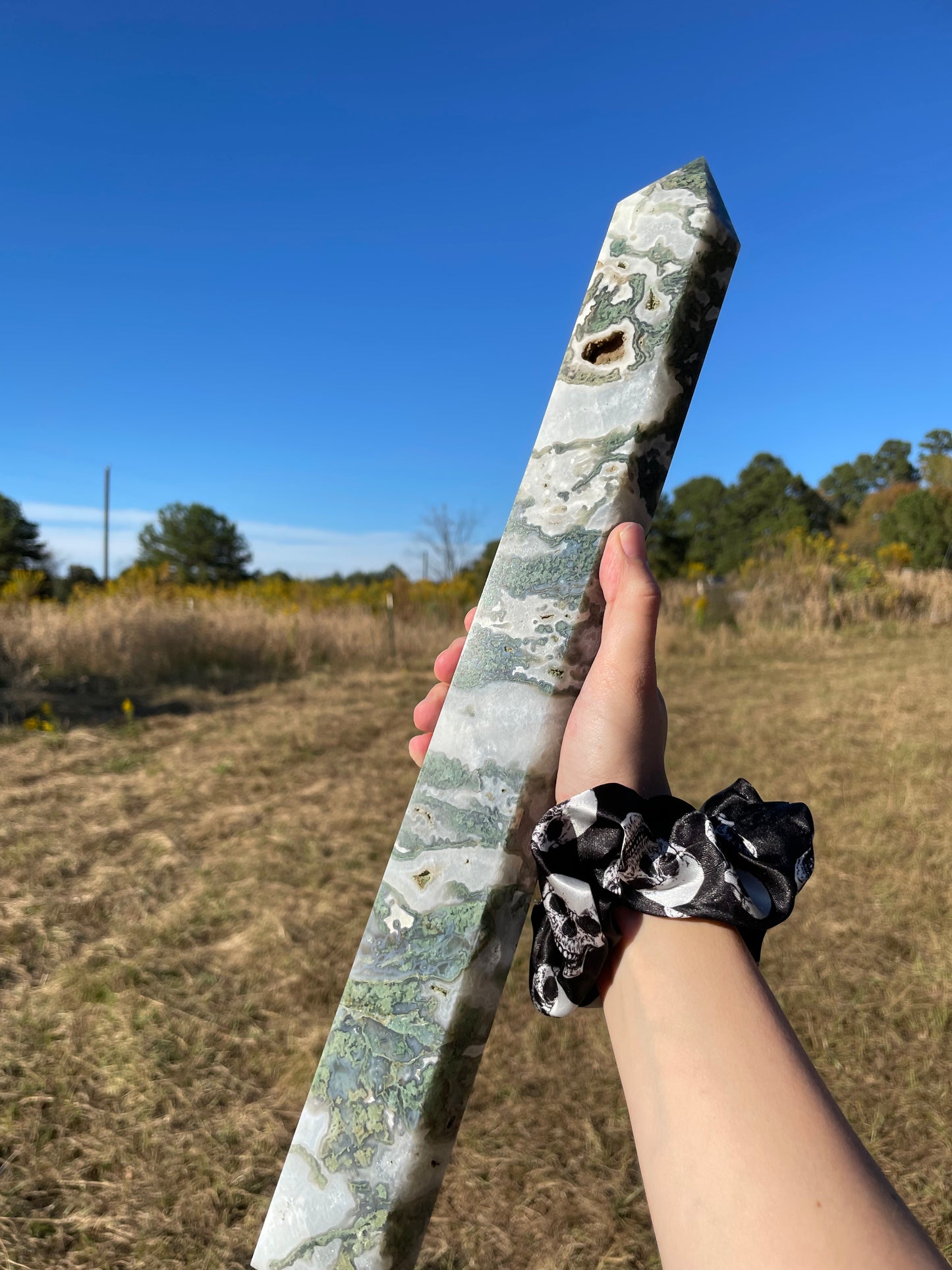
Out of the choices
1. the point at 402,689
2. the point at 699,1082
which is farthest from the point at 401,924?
the point at 402,689

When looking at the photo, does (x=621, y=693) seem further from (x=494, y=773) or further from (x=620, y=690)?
(x=494, y=773)

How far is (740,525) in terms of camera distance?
25031mm

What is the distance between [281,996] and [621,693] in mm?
2298

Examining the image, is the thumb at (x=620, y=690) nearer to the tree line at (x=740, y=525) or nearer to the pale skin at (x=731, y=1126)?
the pale skin at (x=731, y=1126)

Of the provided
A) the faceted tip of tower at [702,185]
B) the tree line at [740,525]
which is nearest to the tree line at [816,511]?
the tree line at [740,525]

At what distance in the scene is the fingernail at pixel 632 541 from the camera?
802mm

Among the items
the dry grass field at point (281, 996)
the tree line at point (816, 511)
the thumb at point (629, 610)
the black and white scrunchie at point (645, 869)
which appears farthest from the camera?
the tree line at point (816, 511)

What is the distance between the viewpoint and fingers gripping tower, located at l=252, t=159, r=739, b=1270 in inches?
28.2

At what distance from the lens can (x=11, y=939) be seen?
2.88 metres

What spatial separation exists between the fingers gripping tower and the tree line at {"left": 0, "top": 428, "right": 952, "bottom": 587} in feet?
46.4

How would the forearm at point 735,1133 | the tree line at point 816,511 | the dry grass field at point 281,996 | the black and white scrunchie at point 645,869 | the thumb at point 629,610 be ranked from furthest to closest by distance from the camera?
the tree line at point 816,511 → the dry grass field at point 281,996 → the thumb at point 629,610 → the black and white scrunchie at point 645,869 → the forearm at point 735,1133

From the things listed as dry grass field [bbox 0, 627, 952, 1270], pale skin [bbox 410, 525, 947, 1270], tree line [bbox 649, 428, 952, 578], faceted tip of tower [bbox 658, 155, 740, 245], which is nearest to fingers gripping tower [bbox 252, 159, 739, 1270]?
faceted tip of tower [bbox 658, 155, 740, 245]

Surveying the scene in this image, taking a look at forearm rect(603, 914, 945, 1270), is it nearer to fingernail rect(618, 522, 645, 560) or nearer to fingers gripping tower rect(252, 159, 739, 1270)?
fingers gripping tower rect(252, 159, 739, 1270)

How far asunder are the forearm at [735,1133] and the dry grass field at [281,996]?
1.40 meters
